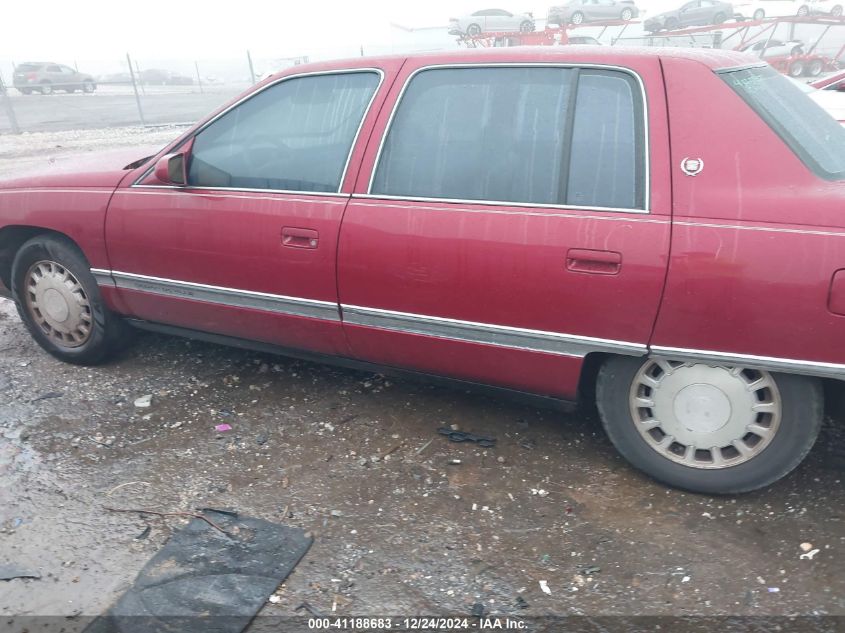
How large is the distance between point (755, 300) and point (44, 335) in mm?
3891

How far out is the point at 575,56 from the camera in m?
2.90

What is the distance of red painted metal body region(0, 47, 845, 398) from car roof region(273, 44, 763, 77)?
1 cm

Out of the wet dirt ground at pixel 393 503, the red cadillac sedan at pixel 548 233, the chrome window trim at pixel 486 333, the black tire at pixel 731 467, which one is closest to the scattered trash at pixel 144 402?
the wet dirt ground at pixel 393 503

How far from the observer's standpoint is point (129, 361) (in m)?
4.30

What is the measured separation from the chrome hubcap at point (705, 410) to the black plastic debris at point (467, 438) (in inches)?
28.8

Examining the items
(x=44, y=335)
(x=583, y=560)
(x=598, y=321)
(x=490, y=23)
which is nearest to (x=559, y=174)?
(x=598, y=321)

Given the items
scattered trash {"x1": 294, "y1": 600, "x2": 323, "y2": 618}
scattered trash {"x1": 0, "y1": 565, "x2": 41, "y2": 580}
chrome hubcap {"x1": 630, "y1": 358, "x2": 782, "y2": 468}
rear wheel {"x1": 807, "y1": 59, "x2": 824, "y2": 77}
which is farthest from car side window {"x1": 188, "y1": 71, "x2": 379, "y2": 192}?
rear wheel {"x1": 807, "y1": 59, "x2": 824, "y2": 77}

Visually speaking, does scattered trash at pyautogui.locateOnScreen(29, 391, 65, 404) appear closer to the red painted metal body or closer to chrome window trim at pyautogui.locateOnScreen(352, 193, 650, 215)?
the red painted metal body

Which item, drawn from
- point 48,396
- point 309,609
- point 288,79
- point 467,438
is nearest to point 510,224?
point 467,438

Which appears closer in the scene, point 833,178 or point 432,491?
point 833,178

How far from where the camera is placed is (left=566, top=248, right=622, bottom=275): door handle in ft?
8.66

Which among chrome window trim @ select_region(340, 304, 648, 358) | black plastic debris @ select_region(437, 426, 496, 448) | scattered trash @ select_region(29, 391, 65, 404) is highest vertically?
chrome window trim @ select_region(340, 304, 648, 358)

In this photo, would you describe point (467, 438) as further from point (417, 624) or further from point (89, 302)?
point (89, 302)

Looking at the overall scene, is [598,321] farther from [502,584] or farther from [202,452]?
[202,452]
